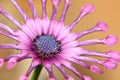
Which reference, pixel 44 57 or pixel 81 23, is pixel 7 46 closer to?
pixel 44 57

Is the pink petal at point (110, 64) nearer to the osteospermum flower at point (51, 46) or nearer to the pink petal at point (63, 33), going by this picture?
the osteospermum flower at point (51, 46)

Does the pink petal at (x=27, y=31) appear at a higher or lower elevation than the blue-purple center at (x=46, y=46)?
higher

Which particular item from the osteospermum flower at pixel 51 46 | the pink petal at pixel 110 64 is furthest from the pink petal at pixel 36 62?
the pink petal at pixel 110 64

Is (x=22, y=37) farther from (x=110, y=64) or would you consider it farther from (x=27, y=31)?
(x=110, y=64)

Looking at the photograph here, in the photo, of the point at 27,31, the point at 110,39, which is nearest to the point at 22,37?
the point at 27,31

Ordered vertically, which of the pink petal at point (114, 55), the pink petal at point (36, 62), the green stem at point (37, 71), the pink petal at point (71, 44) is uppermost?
the pink petal at point (71, 44)

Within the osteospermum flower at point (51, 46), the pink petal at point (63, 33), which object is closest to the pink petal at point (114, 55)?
the osteospermum flower at point (51, 46)

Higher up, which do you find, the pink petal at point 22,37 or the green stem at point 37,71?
the pink petal at point 22,37

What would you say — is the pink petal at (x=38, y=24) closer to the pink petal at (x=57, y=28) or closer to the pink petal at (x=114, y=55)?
the pink petal at (x=57, y=28)

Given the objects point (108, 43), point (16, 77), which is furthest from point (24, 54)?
point (16, 77)
